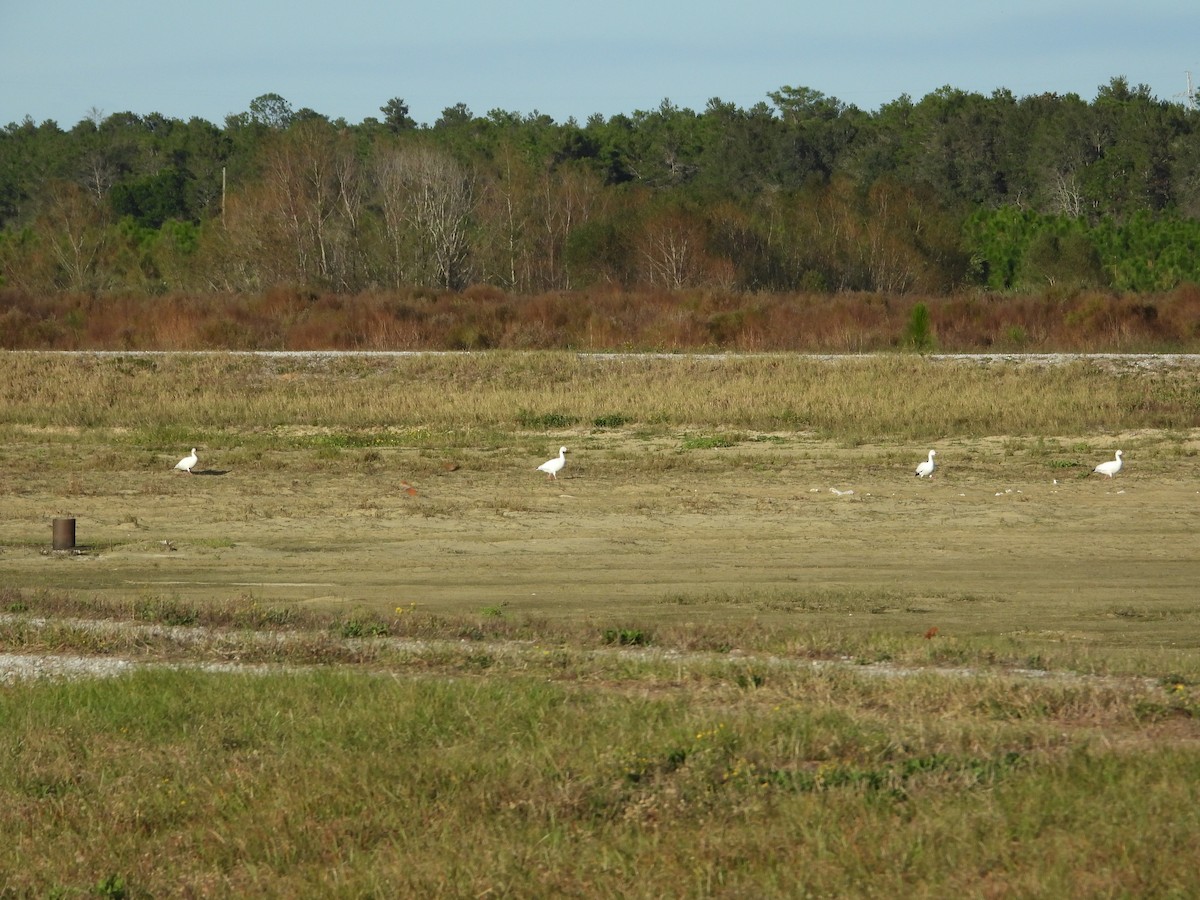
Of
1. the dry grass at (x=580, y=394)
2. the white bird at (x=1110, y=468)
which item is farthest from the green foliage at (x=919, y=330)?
the white bird at (x=1110, y=468)

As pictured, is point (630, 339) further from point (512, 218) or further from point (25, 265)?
point (25, 265)

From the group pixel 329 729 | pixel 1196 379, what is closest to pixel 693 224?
pixel 1196 379

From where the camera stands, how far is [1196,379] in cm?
2939

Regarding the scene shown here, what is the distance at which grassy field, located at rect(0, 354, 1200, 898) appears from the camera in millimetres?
5988

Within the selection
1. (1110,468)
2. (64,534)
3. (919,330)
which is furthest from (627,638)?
(919,330)

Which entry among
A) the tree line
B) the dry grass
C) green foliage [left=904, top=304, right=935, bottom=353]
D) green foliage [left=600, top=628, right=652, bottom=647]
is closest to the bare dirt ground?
green foliage [left=600, top=628, right=652, bottom=647]

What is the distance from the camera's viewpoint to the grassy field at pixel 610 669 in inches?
236

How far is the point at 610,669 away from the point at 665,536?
7.47 meters

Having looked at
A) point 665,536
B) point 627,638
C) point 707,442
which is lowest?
point 665,536

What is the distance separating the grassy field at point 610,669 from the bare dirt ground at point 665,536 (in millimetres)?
81

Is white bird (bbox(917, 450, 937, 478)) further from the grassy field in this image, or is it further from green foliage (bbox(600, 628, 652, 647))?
green foliage (bbox(600, 628, 652, 647))

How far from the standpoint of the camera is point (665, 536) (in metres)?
16.7

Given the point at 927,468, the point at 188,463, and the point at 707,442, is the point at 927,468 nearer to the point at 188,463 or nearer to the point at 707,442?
the point at 707,442

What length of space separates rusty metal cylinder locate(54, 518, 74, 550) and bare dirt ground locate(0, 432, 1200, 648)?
0.19m
